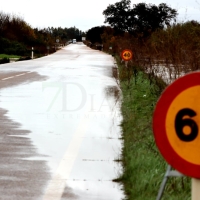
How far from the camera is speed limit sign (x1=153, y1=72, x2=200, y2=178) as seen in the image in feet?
9.67

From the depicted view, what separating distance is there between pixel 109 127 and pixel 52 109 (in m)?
2.86

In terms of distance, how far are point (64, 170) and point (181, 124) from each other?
3.78 m

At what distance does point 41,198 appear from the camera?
541cm

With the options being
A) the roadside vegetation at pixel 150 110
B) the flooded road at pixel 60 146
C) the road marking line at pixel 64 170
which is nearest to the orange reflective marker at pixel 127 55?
the roadside vegetation at pixel 150 110

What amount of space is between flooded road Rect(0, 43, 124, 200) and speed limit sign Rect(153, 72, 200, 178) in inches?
102

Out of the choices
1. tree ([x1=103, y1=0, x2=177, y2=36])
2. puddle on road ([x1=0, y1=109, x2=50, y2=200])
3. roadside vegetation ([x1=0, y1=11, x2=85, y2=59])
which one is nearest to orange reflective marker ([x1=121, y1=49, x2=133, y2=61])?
puddle on road ([x1=0, y1=109, x2=50, y2=200])

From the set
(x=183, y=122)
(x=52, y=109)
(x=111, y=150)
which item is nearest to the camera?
(x=183, y=122)

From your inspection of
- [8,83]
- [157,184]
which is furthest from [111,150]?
[8,83]

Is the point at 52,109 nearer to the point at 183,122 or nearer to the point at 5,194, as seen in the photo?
the point at 5,194

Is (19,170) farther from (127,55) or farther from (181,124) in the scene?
(127,55)

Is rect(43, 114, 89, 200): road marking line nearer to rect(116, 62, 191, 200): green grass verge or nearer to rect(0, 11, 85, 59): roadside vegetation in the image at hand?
rect(116, 62, 191, 200): green grass verge

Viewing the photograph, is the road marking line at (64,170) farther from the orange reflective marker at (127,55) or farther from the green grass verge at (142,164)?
the orange reflective marker at (127,55)

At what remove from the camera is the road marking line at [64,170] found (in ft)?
18.3

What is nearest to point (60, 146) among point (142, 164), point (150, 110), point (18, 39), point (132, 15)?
point (142, 164)
